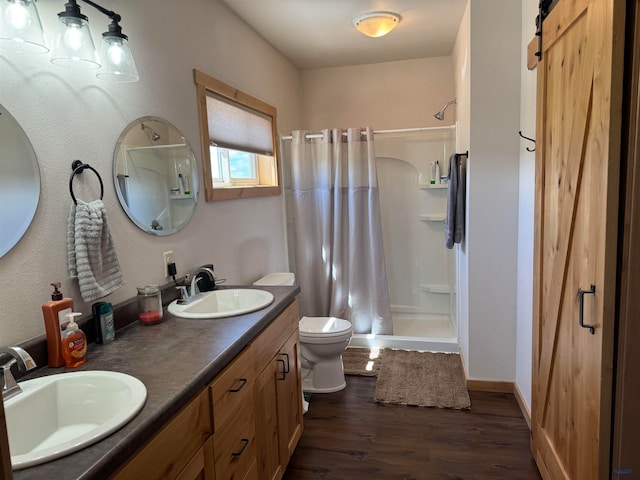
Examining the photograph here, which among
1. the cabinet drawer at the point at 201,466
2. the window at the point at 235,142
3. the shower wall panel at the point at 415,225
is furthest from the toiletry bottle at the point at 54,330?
the shower wall panel at the point at 415,225

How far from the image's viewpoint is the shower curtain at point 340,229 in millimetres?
3543

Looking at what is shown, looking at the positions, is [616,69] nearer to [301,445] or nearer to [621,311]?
[621,311]

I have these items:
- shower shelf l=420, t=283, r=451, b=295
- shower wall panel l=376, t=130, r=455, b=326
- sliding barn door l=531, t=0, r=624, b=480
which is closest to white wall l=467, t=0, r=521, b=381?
sliding barn door l=531, t=0, r=624, b=480

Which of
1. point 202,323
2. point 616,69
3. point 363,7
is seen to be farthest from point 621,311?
point 363,7

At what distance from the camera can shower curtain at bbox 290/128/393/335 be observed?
354cm

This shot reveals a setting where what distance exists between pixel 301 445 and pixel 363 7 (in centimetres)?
267

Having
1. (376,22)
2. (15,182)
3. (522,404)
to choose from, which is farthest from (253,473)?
(376,22)

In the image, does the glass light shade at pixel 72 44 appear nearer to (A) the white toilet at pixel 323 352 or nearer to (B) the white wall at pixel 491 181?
(A) the white toilet at pixel 323 352

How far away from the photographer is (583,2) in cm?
140

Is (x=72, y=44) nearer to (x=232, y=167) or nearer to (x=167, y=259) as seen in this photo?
(x=167, y=259)

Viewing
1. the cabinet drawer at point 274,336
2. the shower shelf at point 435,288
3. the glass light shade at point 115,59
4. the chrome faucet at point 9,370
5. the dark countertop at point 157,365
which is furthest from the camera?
the shower shelf at point 435,288

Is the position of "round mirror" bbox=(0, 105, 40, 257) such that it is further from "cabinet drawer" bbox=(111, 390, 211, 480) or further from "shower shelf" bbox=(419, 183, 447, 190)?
"shower shelf" bbox=(419, 183, 447, 190)

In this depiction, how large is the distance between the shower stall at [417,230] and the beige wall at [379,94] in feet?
0.79

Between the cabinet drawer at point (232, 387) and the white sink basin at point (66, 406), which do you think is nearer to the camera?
the white sink basin at point (66, 406)
